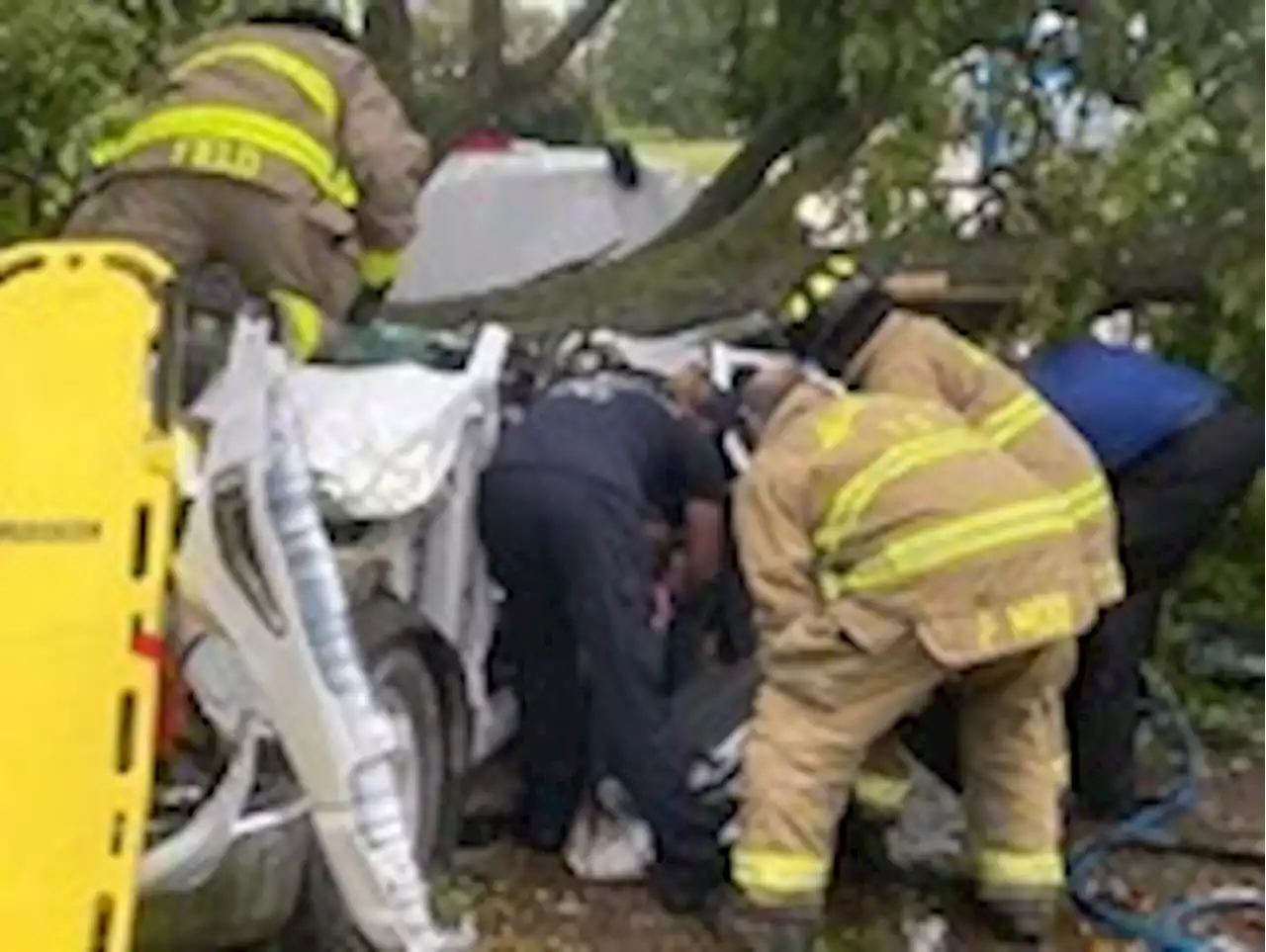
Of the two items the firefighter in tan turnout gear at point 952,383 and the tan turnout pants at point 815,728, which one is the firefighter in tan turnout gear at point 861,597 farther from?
the firefighter in tan turnout gear at point 952,383

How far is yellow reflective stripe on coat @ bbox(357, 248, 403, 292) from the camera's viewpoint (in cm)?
725

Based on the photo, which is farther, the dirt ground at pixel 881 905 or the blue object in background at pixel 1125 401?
the blue object in background at pixel 1125 401

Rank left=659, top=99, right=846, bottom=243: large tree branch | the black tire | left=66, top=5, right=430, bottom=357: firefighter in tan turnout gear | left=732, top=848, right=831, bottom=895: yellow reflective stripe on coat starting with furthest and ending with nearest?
left=659, top=99, right=846, bottom=243: large tree branch < left=66, top=5, right=430, bottom=357: firefighter in tan turnout gear < left=732, top=848, right=831, bottom=895: yellow reflective stripe on coat < the black tire

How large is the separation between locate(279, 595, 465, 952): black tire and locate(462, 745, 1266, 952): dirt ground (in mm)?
252

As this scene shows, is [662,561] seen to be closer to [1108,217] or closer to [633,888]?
[633,888]

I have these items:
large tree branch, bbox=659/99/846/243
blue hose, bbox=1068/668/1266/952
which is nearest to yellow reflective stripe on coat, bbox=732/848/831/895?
blue hose, bbox=1068/668/1266/952

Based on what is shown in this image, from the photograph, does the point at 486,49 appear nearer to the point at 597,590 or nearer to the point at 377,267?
the point at 377,267

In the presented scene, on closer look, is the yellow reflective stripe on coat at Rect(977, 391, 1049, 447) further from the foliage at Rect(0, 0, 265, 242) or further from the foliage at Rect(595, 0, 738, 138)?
the foliage at Rect(595, 0, 738, 138)

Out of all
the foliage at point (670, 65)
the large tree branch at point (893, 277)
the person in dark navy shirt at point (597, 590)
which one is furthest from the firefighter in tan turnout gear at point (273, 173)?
the foliage at point (670, 65)

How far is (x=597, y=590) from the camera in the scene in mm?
7125

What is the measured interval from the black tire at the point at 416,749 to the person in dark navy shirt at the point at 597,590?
38 centimetres

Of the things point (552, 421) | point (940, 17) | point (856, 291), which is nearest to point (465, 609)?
point (552, 421)

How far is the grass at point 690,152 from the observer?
37.1 ft

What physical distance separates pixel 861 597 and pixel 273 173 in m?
1.50
